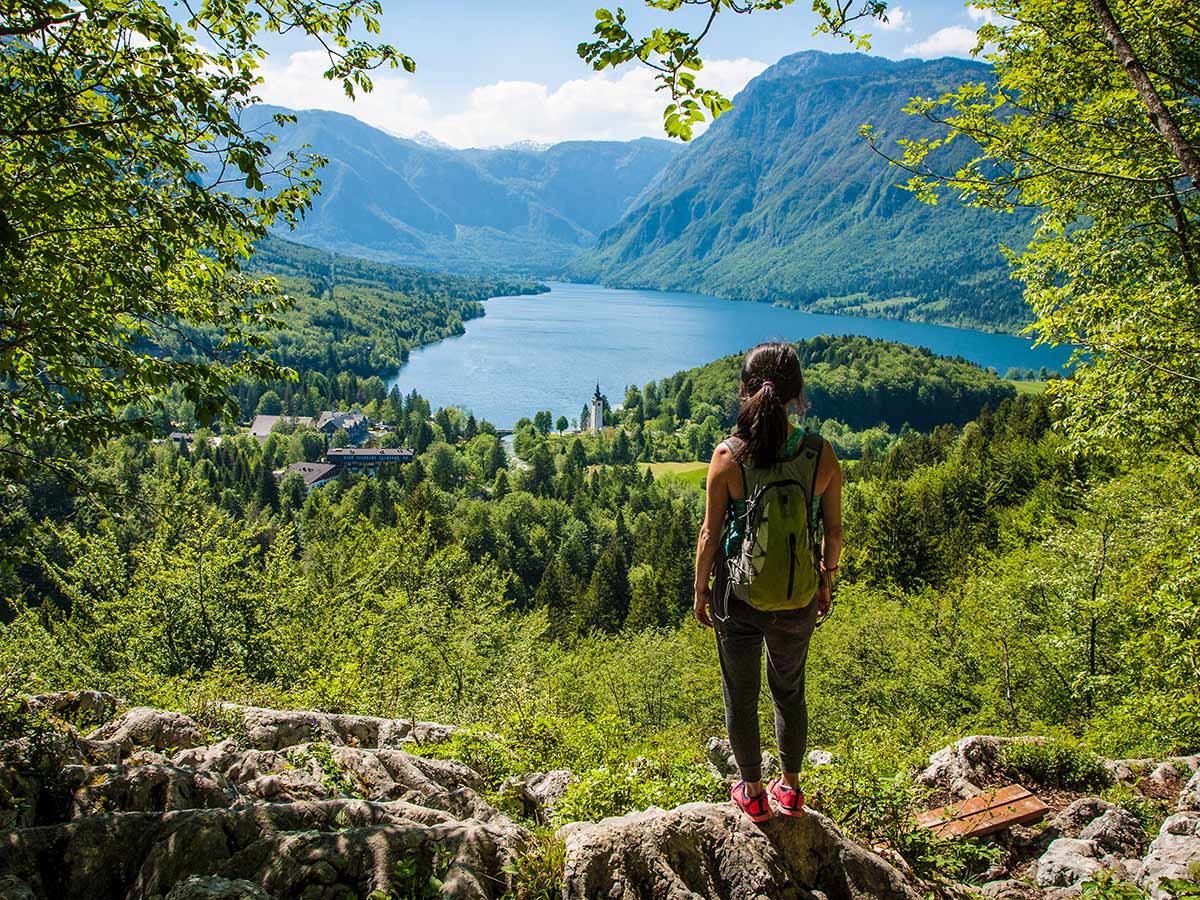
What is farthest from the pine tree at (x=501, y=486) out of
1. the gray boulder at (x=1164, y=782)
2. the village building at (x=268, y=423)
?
the gray boulder at (x=1164, y=782)

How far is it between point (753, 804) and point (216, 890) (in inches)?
110

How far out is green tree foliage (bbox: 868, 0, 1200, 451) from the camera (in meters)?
6.44

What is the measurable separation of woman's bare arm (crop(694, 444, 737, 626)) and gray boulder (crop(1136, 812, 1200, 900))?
8.89 ft

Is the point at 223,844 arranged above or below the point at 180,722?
above

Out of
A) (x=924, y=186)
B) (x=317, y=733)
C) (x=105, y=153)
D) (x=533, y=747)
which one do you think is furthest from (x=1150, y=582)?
(x=105, y=153)

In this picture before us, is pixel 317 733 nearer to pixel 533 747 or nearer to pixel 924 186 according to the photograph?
pixel 533 747

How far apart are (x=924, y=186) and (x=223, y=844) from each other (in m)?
8.15

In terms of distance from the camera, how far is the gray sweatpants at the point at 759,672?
3756 mm

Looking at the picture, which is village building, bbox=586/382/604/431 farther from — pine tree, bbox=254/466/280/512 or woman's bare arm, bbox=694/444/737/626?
woman's bare arm, bbox=694/444/737/626

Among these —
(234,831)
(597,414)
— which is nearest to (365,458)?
(597,414)

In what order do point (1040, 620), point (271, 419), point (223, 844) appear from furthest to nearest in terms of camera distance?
1. point (271, 419)
2. point (1040, 620)
3. point (223, 844)

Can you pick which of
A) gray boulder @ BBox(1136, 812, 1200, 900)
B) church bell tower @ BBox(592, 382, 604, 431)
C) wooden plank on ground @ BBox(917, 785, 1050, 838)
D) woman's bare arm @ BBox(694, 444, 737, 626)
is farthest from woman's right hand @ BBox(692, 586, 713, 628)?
church bell tower @ BBox(592, 382, 604, 431)

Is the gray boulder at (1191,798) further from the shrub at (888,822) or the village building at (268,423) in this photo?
the village building at (268,423)

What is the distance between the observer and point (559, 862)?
348cm
